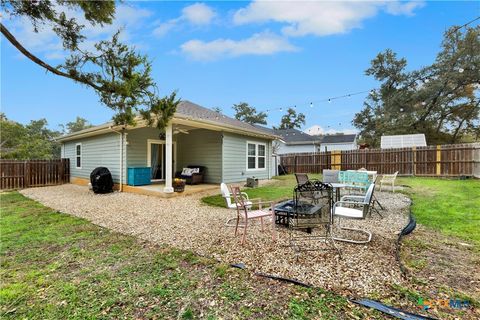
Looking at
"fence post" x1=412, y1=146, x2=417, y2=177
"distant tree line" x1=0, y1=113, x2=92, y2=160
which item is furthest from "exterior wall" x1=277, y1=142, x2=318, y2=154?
"distant tree line" x1=0, y1=113, x2=92, y2=160

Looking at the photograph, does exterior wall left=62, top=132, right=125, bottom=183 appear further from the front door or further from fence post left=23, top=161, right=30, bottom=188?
fence post left=23, top=161, right=30, bottom=188

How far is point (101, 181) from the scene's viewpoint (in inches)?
381

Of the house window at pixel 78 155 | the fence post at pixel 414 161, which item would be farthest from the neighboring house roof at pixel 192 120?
the fence post at pixel 414 161

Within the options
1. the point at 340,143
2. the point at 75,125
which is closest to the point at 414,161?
the point at 340,143

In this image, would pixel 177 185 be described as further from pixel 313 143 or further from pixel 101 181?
pixel 313 143

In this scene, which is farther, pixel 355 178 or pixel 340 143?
pixel 340 143

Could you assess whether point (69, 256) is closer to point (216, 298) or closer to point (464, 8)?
point (216, 298)

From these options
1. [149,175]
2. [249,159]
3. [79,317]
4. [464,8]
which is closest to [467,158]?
[464,8]

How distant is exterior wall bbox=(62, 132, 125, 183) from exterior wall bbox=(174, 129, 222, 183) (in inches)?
111

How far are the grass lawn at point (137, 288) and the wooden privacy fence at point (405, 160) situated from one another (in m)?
14.6

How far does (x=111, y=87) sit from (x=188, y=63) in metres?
8.83

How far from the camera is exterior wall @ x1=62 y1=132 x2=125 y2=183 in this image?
10.8 metres

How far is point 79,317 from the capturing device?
216 centimetres

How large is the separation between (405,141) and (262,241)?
17.4 metres
